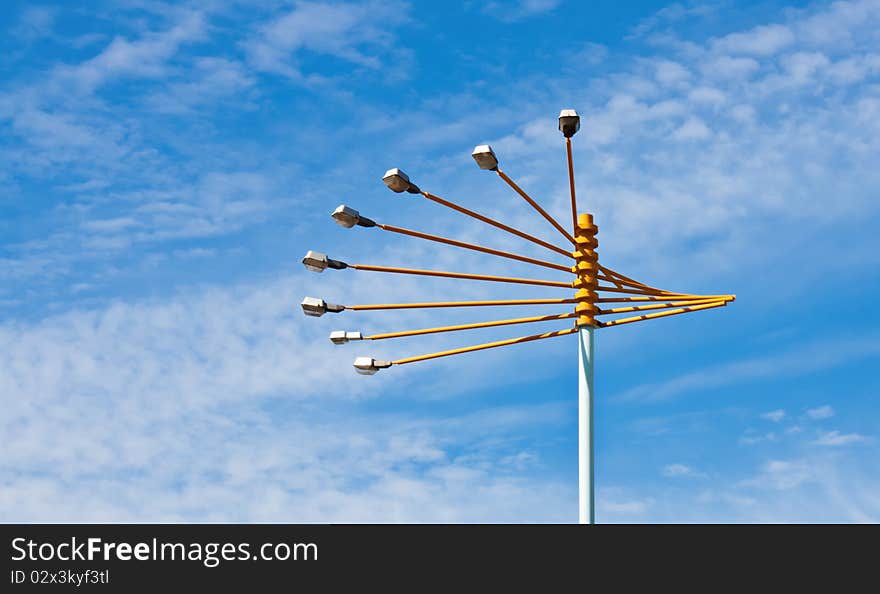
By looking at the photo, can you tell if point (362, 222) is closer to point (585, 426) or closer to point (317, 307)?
point (317, 307)

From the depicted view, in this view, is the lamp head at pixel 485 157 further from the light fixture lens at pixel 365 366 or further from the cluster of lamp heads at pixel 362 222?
the light fixture lens at pixel 365 366

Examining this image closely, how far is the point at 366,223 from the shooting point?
16328 mm

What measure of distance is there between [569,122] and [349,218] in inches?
134

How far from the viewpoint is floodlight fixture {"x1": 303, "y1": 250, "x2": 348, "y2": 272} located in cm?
1672

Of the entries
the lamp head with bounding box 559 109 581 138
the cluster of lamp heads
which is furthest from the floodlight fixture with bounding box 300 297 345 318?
the lamp head with bounding box 559 109 581 138

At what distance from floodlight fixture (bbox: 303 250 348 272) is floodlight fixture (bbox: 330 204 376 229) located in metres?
0.70

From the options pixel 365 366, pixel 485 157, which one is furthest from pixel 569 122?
pixel 365 366

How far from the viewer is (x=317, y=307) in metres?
17.1

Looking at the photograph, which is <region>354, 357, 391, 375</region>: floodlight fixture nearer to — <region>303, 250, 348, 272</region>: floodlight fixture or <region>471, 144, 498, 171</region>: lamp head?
<region>303, 250, 348, 272</region>: floodlight fixture
